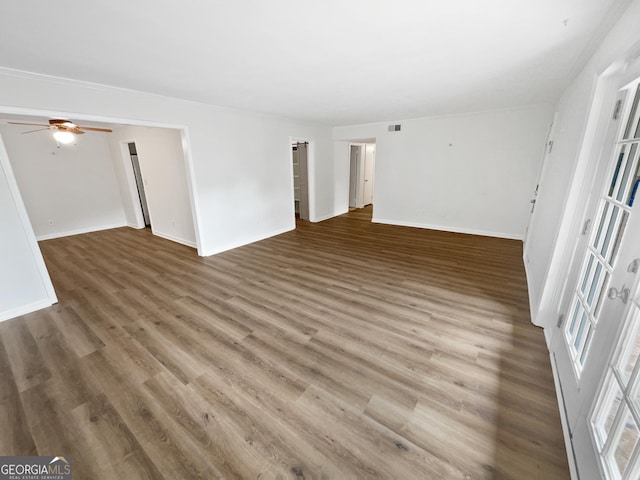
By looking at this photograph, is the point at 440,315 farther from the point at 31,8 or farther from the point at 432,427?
the point at 31,8

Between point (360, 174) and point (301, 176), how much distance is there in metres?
2.72

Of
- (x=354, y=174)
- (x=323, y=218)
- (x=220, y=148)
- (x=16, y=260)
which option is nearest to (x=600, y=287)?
(x=220, y=148)

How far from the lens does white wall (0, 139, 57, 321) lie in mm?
2537

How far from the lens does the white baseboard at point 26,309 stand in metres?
2.65

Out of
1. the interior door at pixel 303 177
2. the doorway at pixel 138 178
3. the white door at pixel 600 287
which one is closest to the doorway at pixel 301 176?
the interior door at pixel 303 177

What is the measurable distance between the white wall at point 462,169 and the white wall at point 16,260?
19.7 feet

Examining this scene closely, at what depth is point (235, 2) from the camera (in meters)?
1.45

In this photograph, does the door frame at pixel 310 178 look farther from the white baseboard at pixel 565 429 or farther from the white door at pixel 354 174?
the white baseboard at pixel 565 429

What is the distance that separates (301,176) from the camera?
6.55m

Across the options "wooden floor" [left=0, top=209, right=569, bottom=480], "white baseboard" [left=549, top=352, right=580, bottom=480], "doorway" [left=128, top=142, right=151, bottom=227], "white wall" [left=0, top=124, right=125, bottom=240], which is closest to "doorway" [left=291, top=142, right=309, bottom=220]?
A: "wooden floor" [left=0, top=209, right=569, bottom=480]

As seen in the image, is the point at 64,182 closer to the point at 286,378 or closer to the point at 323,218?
the point at 323,218

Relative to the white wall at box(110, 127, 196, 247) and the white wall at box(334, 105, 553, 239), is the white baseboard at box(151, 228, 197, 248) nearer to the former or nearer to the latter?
the white wall at box(110, 127, 196, 247)

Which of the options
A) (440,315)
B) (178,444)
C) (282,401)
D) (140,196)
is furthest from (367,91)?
(140,196)

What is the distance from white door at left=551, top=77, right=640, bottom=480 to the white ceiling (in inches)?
33.7
